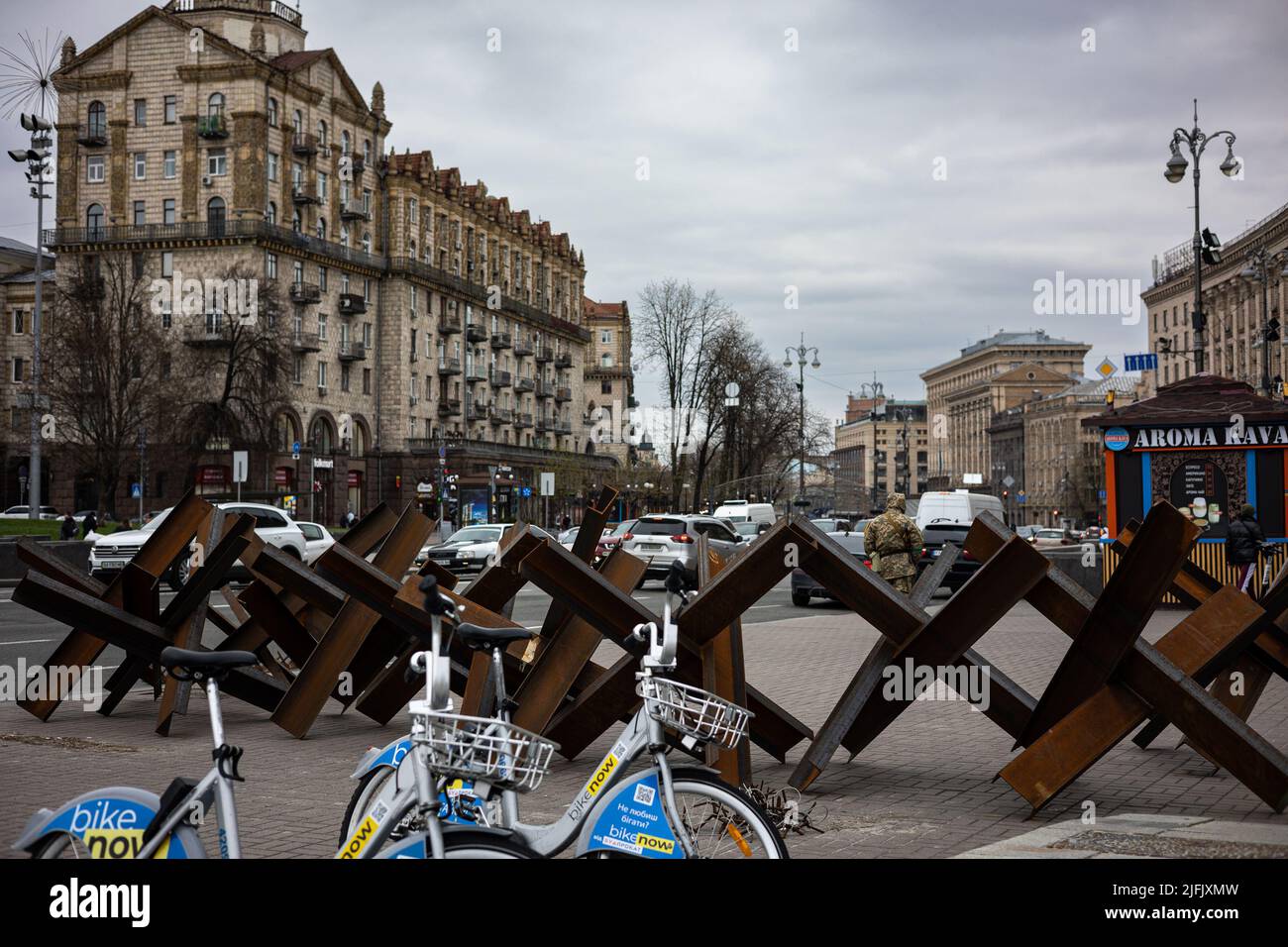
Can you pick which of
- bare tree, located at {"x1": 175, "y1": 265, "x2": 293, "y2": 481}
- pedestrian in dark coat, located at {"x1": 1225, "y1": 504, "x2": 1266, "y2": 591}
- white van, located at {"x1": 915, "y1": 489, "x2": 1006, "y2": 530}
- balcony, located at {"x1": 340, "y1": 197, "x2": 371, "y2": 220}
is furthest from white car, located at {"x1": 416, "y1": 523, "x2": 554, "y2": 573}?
balcony, located at {"x1": 340, "y1": 197, "x2": 371, "y2": 220}

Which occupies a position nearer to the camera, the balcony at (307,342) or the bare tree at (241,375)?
the bare tree at (241,375)

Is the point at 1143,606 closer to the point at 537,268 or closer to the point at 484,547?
the point at 484,547

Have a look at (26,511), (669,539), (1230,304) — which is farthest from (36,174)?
(1230,304)

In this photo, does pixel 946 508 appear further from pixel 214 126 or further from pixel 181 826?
A: pixel 214 126

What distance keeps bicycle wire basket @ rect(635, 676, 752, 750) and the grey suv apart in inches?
962

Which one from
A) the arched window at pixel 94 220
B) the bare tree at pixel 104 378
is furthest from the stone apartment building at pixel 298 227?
the bare tree at pixel 104 378

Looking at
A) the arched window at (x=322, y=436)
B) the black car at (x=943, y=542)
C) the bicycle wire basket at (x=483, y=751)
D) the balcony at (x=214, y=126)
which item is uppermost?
the balcony at (x=214, y=126)

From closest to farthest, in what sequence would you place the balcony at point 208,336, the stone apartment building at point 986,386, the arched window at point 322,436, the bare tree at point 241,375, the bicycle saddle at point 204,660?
the bicycle saddle at point 204,660
the bare tree at point 241,375
the balcony at point 208,336
the arched window at point 322,436
the stone apartment building at point 986,386

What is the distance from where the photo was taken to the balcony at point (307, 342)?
7175 cm

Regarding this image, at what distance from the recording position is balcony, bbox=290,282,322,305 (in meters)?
71.9

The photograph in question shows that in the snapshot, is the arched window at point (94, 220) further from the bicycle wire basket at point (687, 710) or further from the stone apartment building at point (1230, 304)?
the bicycle wire basket at point (687, 710)
